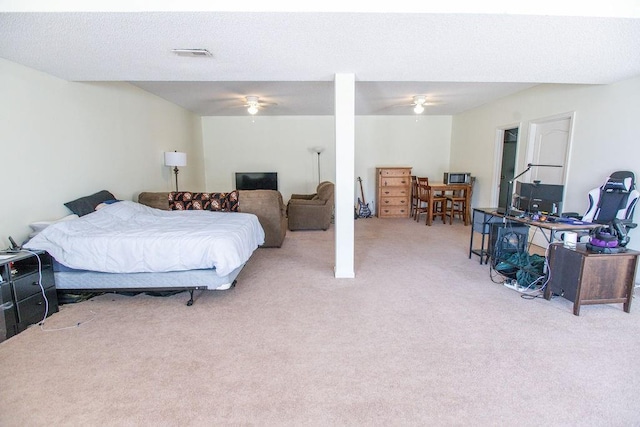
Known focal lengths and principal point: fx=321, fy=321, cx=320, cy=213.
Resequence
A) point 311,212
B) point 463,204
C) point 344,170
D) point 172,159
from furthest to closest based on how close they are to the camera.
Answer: point 463,204
point 311,212
point 172,159
point 344,170

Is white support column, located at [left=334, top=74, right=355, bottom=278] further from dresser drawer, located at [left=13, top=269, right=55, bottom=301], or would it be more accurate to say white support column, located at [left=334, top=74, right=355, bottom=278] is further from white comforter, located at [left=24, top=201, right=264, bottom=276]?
dresser drawer, located at [left=13, top=269, right=55, bottom=301]

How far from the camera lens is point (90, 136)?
3.72m

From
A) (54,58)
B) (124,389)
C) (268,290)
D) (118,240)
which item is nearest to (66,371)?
(124,389)

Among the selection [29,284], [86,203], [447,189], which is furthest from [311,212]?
[29,284]

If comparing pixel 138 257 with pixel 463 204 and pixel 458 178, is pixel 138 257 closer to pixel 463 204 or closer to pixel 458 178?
pixel 458 178

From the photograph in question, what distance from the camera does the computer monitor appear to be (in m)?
3.04

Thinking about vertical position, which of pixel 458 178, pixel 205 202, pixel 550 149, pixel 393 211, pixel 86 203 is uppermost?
pixel 550 149

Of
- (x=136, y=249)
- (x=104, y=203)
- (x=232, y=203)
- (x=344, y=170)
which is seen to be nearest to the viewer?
(x=136, y=249)

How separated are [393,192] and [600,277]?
4543 mm

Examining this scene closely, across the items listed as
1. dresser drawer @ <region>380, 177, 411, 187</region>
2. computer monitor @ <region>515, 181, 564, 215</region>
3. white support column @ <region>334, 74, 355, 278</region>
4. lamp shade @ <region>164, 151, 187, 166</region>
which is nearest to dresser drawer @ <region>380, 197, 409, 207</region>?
dresser drawer @ <region>380, 177, 411, 187</region>

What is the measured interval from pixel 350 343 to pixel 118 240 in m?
2.09

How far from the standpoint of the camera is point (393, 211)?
7.04m

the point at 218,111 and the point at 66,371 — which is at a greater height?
the point at 218,111

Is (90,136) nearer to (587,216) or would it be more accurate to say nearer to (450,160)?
(587,216)
